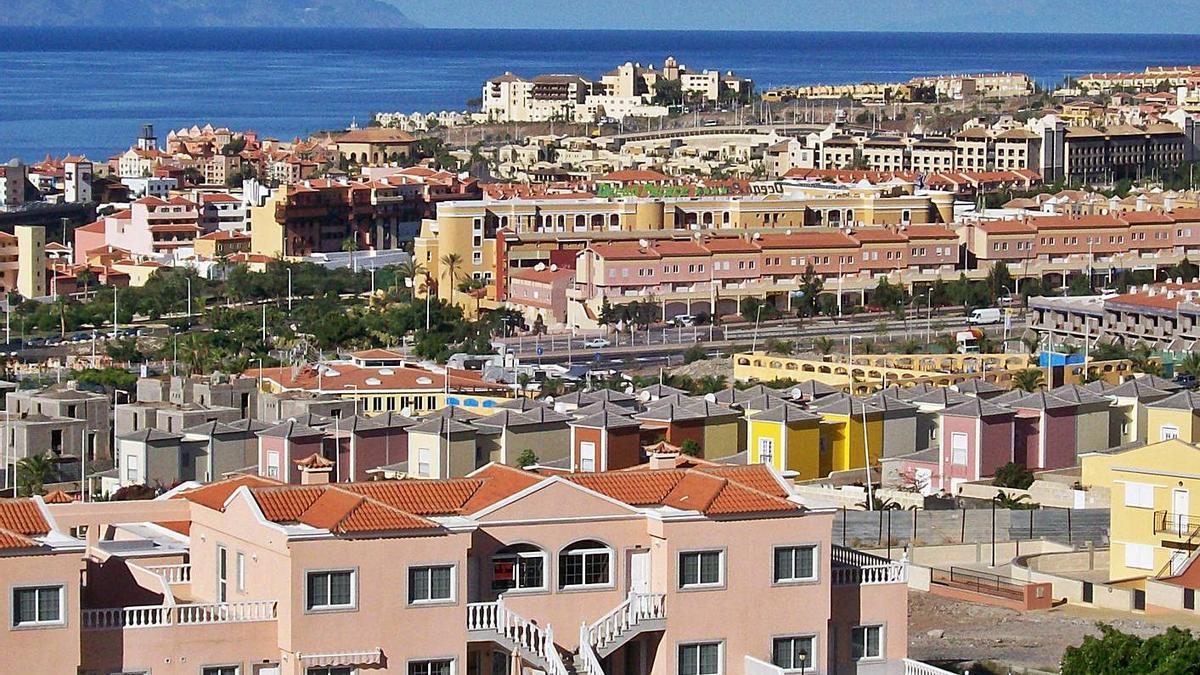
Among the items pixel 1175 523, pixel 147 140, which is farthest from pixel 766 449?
pixel 147 140

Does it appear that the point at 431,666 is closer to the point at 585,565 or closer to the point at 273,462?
the point at 585,565

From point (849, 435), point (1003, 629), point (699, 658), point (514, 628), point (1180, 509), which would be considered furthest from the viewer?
point (849, 435)

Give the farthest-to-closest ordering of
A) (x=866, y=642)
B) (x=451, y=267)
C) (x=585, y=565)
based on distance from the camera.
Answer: (x=451, y=267) < (x=866, y=642) < (x=585, y=565)

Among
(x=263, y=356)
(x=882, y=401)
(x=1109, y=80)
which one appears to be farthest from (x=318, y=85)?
(x=882, y=401)

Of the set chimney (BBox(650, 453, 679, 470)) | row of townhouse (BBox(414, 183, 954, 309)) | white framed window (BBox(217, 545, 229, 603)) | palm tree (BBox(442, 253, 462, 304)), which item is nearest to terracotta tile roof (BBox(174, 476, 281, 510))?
white framed window (BBox(217, 545, 229, 603))

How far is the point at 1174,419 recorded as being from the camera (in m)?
21.2

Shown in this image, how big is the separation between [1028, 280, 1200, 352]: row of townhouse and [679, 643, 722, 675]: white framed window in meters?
22.4

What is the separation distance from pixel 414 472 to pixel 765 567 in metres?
10.6

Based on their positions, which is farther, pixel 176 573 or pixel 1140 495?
pixel 1140 495

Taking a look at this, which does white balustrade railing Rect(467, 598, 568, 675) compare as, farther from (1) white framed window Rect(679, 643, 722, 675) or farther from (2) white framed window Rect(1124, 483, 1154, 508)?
(2) white framed window Rect(1124, 483, 1154, 508)

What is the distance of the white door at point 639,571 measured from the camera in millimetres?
10680

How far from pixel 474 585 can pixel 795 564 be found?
119cm

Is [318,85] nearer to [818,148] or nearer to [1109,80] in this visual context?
[1109,80]

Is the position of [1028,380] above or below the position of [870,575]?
below
